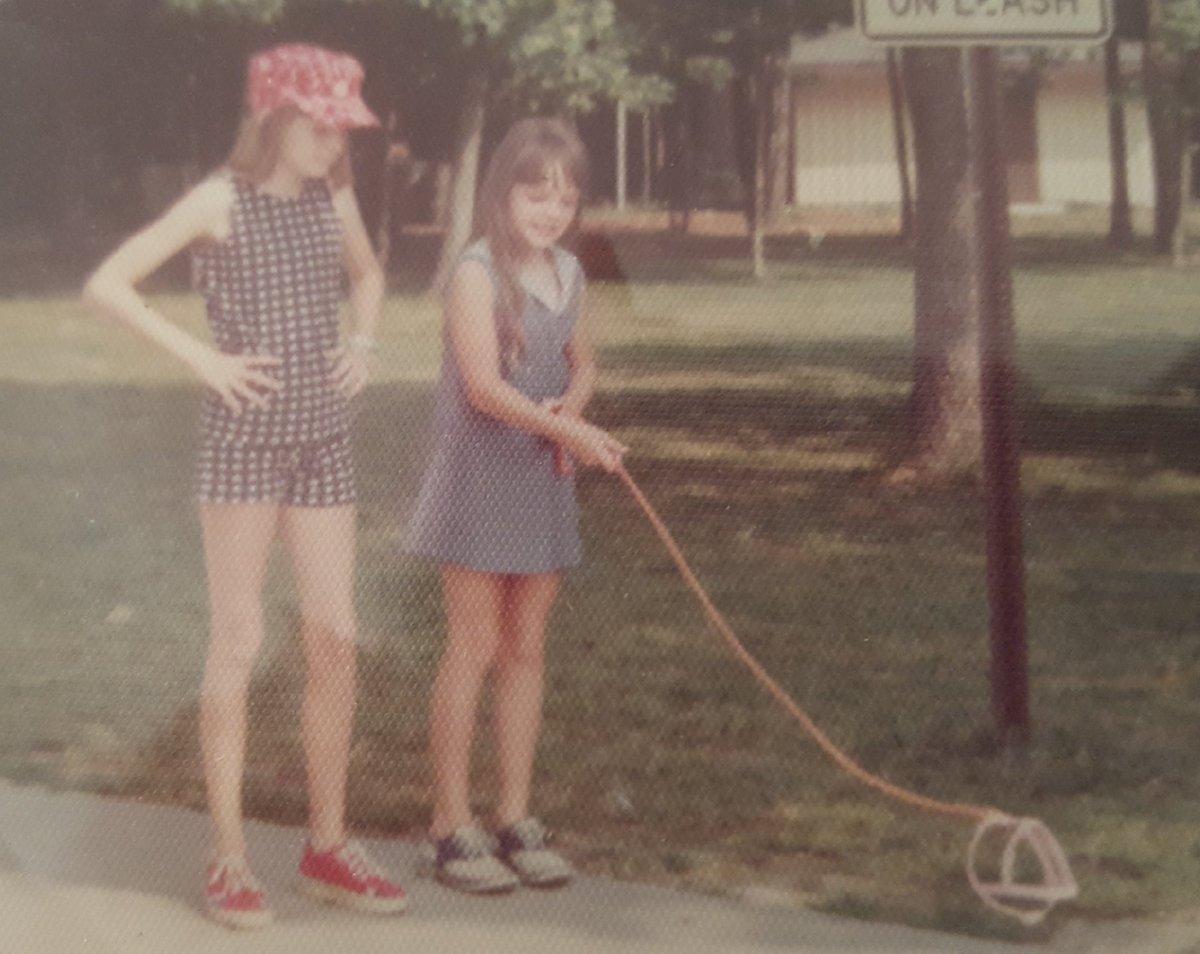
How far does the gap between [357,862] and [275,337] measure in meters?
0.98

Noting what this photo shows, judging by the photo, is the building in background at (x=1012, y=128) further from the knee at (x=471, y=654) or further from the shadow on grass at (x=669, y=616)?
the knee at (x=471, y=654)

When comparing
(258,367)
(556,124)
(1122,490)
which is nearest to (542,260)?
(556,124)

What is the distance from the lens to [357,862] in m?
3.46

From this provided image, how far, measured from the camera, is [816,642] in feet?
16.1

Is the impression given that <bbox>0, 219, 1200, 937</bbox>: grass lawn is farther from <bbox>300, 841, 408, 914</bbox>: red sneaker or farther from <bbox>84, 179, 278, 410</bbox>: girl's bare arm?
<bbox>300, 841, 408, 914</bbox>: red sneaker

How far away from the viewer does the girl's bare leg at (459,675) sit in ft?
11.3

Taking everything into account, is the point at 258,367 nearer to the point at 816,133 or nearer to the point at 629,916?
the point at 629,916

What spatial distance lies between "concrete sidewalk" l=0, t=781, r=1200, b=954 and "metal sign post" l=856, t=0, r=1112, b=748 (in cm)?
81

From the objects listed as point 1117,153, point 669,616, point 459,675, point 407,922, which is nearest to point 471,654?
point 459,675

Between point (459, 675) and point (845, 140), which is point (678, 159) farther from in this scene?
point (459, 675)

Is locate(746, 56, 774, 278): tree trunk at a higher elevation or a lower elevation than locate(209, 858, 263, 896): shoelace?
higher

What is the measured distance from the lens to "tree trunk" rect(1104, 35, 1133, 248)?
4172 mm

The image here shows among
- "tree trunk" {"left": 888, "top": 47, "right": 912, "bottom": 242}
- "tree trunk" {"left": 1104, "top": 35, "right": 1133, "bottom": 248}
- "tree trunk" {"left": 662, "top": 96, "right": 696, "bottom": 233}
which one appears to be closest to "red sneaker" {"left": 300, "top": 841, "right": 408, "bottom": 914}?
"tree trunk" {"left": 662, "top": 96, "right": 696, "bottom": 233}

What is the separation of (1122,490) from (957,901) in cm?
283
